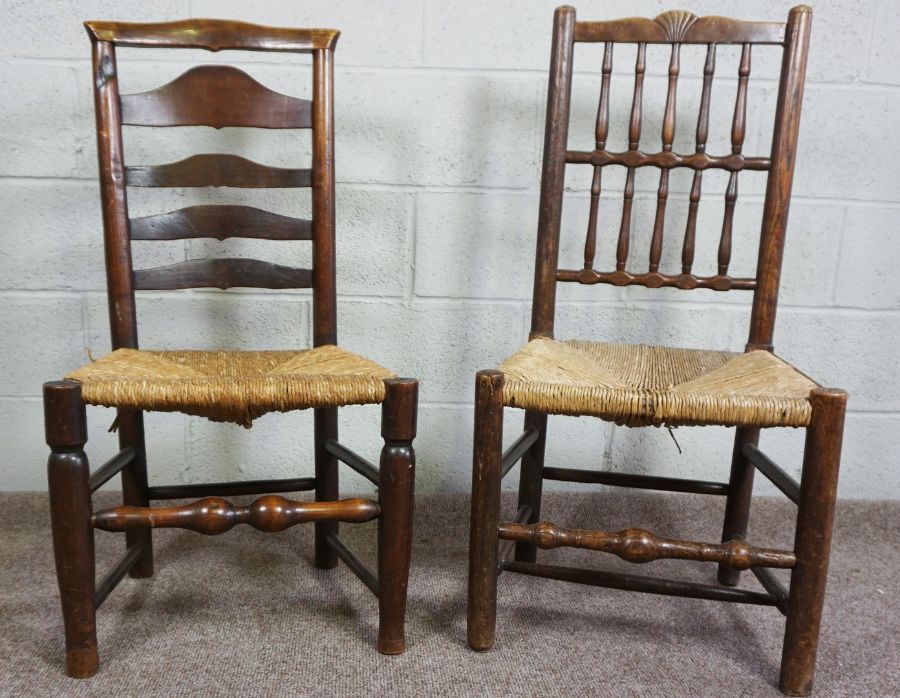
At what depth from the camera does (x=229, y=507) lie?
1103 mm

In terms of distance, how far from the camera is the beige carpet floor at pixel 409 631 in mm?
1136

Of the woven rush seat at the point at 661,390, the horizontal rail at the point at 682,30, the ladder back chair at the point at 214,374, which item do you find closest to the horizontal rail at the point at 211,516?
the ladder back chair at the point at 214,374

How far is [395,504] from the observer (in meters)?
1.13

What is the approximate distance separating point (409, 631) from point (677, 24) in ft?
3.51

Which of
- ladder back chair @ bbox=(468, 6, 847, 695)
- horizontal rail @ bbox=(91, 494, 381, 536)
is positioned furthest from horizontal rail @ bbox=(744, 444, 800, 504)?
horizontal rail @ bbox=(91, 494, 381, 536)

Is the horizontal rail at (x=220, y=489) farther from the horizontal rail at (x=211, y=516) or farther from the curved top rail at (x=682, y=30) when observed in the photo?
the curved top rail at (x=682, y=30)

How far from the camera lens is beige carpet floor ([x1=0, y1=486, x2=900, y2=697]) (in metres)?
1.14

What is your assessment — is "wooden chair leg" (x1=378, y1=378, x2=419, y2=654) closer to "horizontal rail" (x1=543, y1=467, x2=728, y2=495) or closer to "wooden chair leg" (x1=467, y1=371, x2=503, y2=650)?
"wooden chair leg" (x1=467, y1=371, x2=503, y2=650)

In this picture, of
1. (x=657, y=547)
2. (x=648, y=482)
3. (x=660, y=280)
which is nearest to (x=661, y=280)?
(x=660, y=280)

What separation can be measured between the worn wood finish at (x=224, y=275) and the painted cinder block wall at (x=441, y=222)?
324 millimetres

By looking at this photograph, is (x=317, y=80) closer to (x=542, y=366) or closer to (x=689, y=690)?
(x=542, y=366)

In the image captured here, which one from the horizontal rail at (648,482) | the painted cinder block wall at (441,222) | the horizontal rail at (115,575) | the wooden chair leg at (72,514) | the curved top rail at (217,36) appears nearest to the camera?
the wooden chair leg at (72,514)

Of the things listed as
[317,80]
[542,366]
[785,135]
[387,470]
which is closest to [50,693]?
[387,470]

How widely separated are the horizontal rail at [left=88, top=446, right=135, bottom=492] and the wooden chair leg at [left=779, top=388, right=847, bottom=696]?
0.94 metres
